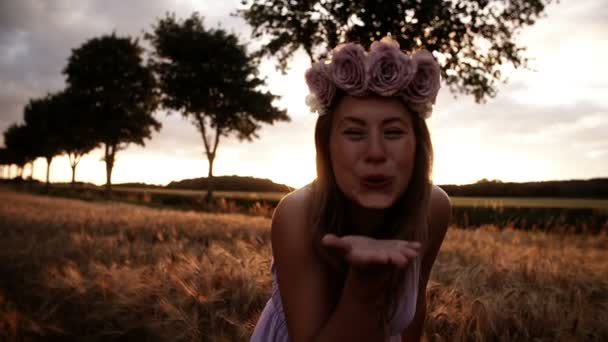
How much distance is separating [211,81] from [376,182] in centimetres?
2907

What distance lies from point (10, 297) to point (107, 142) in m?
35.3

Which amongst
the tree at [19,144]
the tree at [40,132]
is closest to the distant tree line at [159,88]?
the tree at [40,132]

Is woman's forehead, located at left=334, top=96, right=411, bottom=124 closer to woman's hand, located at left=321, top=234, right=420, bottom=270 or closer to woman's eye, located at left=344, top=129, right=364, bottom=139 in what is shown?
woman's eye, located at left=344, top=129, right=364, bottom=139

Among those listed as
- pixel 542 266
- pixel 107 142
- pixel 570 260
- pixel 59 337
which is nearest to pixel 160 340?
pixel 59 337

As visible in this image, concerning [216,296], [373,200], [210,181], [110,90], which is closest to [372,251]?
[373,200]

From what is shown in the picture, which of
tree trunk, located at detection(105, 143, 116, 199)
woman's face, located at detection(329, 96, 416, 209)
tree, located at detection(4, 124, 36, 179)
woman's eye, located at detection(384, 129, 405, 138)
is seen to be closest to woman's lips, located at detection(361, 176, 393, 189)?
woman's face, located at detection(329, 96, 416, 209)

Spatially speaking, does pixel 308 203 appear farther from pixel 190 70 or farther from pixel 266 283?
pixel 190 70

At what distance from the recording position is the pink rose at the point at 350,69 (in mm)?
1568

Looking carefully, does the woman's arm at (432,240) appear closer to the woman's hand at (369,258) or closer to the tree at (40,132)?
the woman's hand at (369,258)

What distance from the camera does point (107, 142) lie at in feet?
120

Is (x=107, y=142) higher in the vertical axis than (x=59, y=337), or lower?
higher

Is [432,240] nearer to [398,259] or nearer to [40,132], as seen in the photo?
[398,259]

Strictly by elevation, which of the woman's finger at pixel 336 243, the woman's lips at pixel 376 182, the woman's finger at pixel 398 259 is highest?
the woman's lips at pixel 376 182

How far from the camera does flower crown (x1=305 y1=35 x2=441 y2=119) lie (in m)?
1.56
